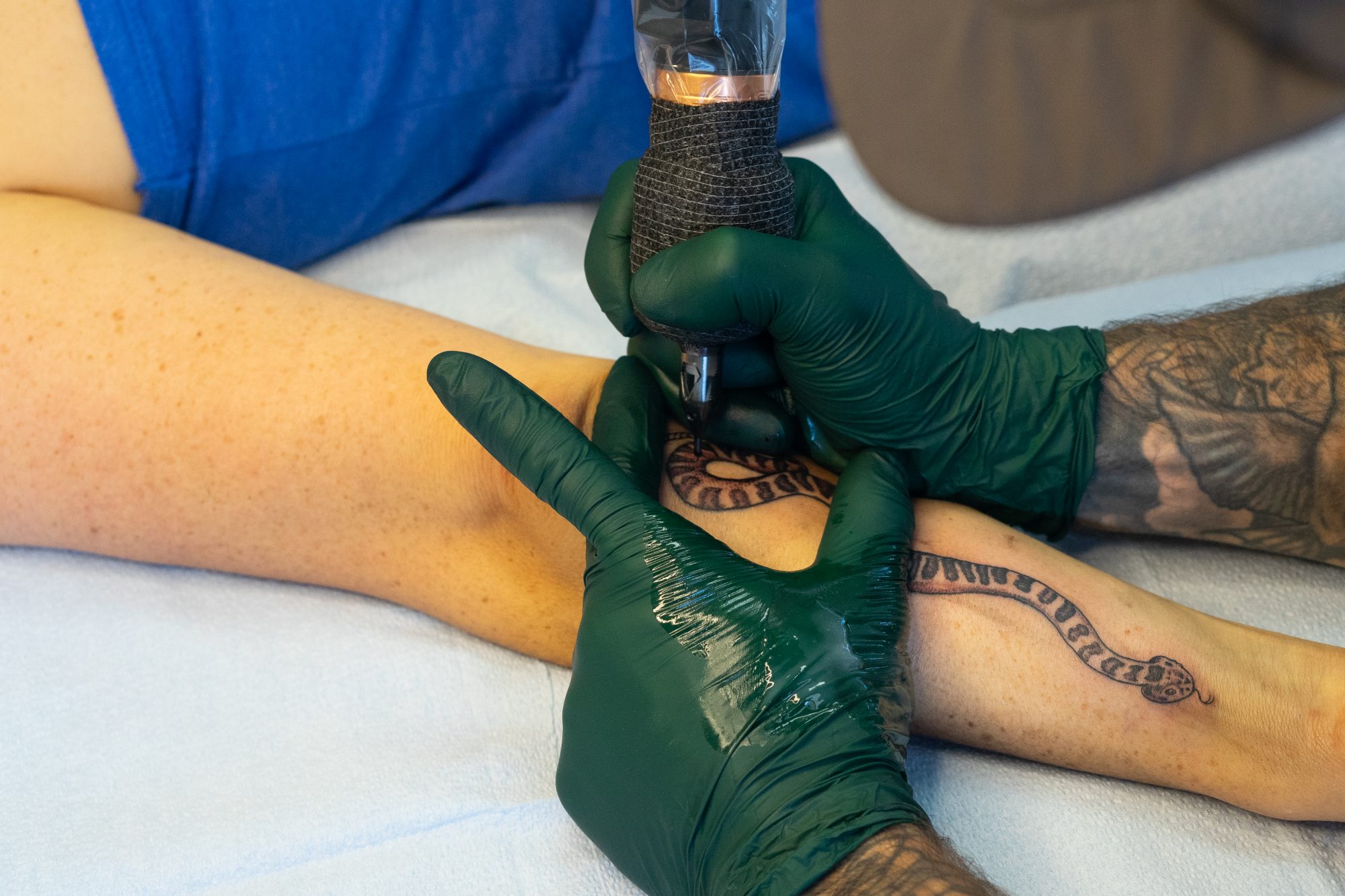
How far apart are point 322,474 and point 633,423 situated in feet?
1.50

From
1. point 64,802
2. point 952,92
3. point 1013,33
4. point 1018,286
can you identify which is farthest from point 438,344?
point 1013,33

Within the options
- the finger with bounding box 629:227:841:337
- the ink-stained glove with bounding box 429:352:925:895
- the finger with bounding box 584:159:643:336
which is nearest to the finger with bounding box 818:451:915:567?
the ink-stained glove with bounding box 429:352:925:895

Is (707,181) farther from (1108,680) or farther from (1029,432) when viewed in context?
(1108,680)

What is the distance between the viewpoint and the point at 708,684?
0.93 meters

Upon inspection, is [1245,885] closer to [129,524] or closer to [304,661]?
[304,661]

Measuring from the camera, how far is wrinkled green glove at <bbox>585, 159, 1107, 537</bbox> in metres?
1.04

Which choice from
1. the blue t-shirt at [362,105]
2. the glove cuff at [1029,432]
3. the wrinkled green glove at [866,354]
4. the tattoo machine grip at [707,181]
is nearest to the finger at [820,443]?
the wrinkled green glove at [866,354]

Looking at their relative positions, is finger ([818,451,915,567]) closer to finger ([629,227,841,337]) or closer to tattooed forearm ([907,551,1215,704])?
tattooed forearm ([907,551,1215,704])

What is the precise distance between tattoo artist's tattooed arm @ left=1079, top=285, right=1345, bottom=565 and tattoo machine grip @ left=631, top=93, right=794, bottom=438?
624 millimetres

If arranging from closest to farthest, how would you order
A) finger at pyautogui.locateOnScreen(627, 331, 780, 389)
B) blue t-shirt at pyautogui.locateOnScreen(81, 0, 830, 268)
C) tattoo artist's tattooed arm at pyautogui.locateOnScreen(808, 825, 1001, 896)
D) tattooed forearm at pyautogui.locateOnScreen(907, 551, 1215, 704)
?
1. tattoo artist's tattooed arm at pyautogui.locateOnScreen(808, 825, 1001, 896)
2. tattooed forearm at pyautogui.locateOnScreen(907, 551, 1215, 704)
3. finger at pyautogui.locateOnScreen(627, 331, 780, 389)
4. blue t-shirt at pyautogui.locateOnScreen(81, 0, 830, 268)

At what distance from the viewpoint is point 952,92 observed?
2314 millimetres

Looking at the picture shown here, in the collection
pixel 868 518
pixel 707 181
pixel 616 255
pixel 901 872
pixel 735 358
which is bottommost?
pixel 901 872

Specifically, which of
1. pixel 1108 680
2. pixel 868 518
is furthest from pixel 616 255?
pixel 1108 680

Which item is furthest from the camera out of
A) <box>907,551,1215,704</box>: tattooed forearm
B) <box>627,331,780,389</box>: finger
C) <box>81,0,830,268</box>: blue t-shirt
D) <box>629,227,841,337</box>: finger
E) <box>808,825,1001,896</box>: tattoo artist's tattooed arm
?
<box>81,0,830,268</box>: blue t-shirt
